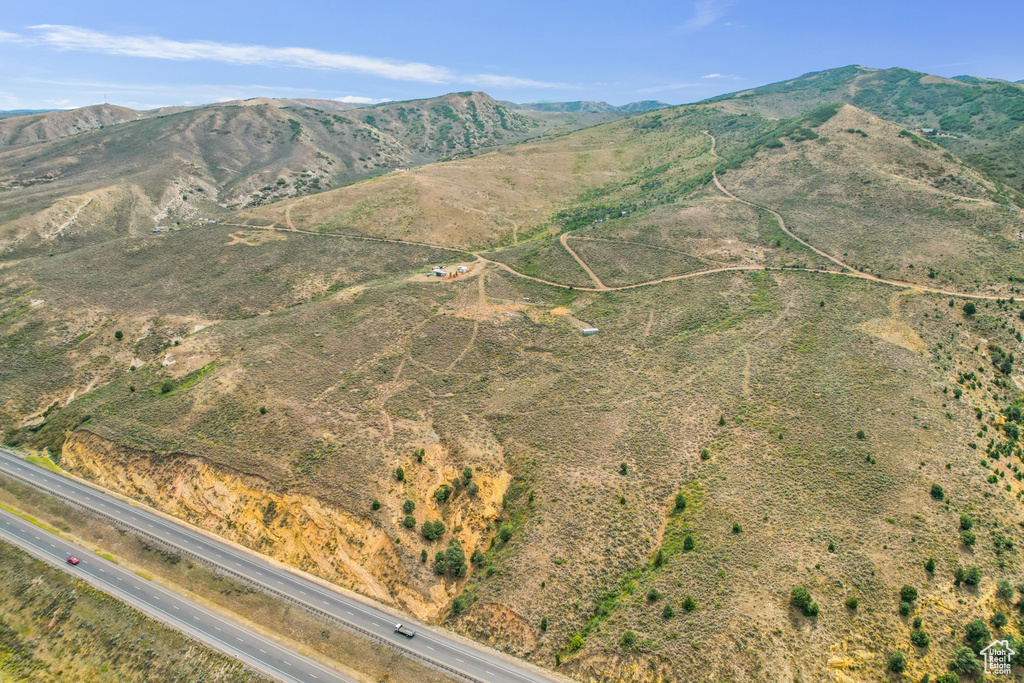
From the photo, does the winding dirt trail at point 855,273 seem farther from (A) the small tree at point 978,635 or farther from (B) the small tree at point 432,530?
(B) the small tree at point 432,530

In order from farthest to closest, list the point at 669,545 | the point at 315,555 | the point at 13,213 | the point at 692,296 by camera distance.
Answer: the point at 13,213
the point at 692,296
the point at 315,555
the point at 669,545

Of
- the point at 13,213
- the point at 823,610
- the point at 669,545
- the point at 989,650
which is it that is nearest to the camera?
the point at 989,650

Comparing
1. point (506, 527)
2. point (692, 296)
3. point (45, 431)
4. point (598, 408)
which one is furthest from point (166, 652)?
point (692, 296)

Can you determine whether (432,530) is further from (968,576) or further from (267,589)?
(968,576)

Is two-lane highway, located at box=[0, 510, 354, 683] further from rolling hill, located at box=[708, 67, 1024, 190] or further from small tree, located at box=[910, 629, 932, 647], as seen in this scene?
rolling hill, located at box=[708, 67, 1024, 190]

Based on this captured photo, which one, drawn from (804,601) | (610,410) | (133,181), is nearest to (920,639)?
(804,601)

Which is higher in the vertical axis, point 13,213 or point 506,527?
point 13,213

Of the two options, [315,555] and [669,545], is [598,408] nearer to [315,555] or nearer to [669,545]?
[669,545]
